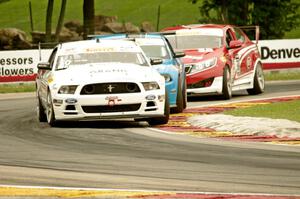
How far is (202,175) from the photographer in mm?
11570

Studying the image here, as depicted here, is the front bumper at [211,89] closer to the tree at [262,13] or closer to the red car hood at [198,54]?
the red car hood at [198,54]

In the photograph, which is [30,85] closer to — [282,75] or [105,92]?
[282,75]

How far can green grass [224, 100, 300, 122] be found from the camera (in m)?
19.1

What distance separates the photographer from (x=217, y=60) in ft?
80.2

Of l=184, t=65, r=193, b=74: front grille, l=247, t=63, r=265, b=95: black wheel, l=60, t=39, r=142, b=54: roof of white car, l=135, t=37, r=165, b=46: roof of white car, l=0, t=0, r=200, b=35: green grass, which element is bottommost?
l=0, t=0, r=200, b=35: green grass

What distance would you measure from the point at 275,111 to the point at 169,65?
2.05 m

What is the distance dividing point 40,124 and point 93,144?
3959 mm

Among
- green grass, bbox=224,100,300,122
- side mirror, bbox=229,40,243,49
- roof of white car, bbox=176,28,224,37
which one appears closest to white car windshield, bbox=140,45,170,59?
green grass, bbox=224,100,300,122

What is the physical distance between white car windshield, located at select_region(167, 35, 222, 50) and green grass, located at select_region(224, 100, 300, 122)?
315 cm

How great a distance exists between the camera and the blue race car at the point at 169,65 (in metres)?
20.6

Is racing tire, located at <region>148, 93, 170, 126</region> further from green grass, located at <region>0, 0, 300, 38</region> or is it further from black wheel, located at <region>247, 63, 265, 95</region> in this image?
green grass, located at <region>0, 0, 300, 38</region>

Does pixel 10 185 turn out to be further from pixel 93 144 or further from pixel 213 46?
pixel 213 46

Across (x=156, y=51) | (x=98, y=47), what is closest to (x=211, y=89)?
(x=156, y=51)

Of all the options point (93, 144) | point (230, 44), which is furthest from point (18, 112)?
point (93, 144)
